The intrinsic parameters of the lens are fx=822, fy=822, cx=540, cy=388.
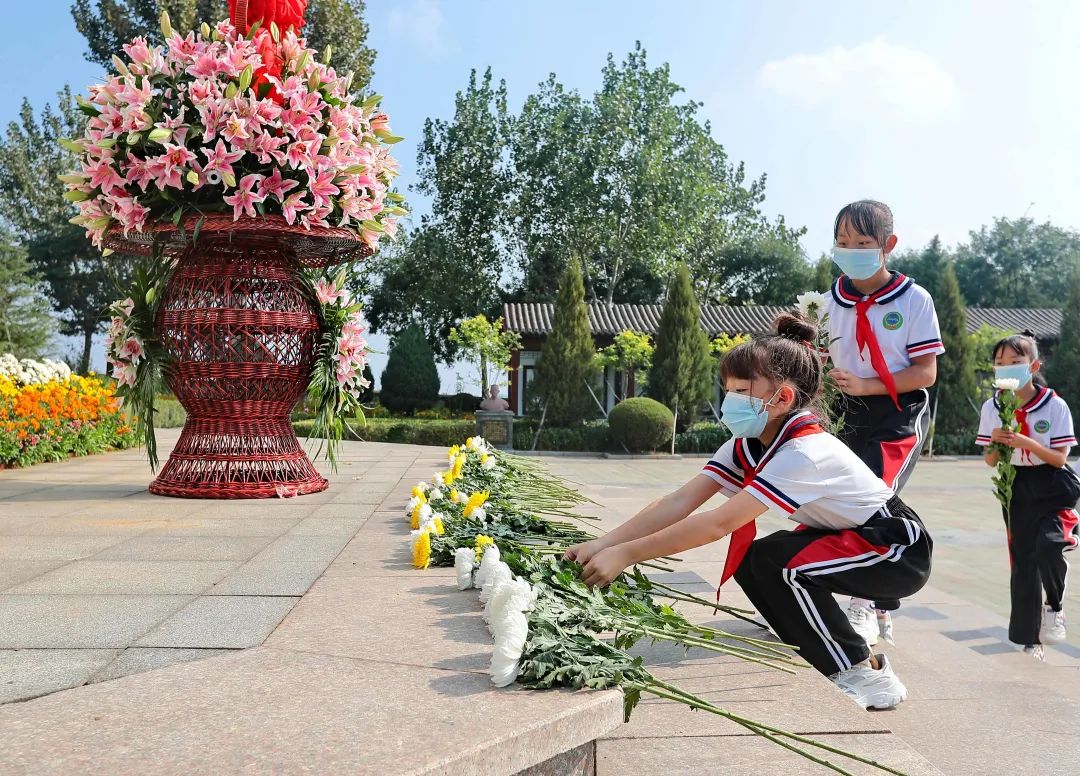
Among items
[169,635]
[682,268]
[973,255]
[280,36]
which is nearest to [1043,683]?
[169,635]

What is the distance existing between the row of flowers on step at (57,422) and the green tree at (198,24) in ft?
60.7

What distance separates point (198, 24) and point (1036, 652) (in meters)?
27.2

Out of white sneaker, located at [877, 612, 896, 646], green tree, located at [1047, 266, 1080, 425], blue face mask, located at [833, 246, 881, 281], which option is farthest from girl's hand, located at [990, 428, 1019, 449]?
green tree, located at [1047, 266, 1080, 425]

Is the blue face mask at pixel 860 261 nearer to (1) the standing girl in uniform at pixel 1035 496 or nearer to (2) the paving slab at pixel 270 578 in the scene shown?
(1) the standing girl in uniform at pixel 1035 496

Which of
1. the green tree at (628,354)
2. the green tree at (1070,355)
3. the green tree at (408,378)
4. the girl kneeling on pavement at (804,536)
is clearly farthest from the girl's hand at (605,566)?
the green tree at (1070,355)

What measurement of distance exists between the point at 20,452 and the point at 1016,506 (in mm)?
7244

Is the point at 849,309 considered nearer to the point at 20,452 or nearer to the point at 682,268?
the point at 20,452

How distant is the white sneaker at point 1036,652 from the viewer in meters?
3.75

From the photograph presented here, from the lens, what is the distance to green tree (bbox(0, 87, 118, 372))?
1257 inches

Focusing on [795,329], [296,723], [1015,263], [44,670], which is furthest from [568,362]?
[1015,263]

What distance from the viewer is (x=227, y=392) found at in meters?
4.53

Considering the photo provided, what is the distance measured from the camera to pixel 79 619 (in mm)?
2232

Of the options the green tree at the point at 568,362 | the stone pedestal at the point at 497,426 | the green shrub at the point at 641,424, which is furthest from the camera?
the green tree at the point at 568,362

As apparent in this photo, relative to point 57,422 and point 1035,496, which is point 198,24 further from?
point 1035,496
